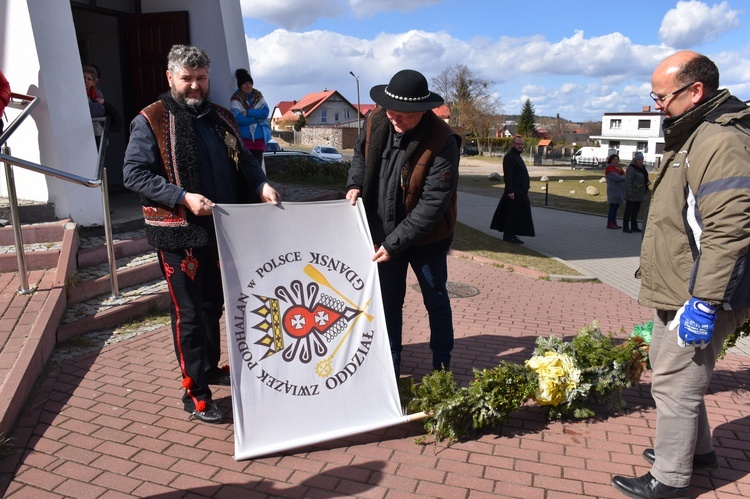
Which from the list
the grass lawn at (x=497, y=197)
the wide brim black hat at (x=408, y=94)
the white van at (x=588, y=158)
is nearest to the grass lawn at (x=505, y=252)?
the grass lawn at (x=497, y=197)

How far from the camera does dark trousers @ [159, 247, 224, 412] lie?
3.40 metres

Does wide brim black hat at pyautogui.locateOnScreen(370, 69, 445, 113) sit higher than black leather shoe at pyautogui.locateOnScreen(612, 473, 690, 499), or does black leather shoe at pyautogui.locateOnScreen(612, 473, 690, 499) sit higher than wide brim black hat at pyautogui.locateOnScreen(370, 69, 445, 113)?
wide brim black hat at pyautogui.locateOnScreen(370, 69, 445, 113)

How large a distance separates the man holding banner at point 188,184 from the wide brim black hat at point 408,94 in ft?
2.84

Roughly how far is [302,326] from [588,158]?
52.7 meters

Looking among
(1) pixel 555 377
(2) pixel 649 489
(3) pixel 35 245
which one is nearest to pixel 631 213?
(1) pixel 555 377

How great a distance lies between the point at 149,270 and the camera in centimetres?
578

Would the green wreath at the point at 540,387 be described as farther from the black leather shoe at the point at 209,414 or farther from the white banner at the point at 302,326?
the black leather shoe at the point at 209,414

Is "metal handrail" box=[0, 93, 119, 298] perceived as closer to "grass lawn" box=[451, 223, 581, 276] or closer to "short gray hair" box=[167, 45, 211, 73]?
"short gray hair" box=[167, 45, 211, 73]

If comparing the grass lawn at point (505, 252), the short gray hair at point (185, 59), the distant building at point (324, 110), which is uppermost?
the distant building at point (324, 110)

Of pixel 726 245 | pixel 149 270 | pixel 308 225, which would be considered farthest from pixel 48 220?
pixel 726 245

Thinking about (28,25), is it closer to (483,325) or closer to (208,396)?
(208,396)

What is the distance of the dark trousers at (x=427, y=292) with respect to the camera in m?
3.81

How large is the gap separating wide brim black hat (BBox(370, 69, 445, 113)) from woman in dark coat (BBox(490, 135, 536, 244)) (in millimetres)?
6884

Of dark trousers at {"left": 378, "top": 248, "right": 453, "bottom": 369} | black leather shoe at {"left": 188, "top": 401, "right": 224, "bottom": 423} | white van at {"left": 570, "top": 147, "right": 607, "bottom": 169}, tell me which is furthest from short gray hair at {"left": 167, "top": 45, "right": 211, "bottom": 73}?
white van at {"left": 570, "top": 147, "right": 607, "bottom": 169}
